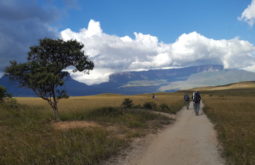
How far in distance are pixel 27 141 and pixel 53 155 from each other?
2.81 m

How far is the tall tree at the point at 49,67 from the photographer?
15805 mm

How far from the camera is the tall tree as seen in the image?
51.9 feet

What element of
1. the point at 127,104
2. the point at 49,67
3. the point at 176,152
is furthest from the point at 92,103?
the point at 176,152

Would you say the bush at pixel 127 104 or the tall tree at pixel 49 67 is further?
the bush at pixel 127 104

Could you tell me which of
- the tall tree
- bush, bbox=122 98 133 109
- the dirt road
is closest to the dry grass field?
bush, bbox=122 98 133 109

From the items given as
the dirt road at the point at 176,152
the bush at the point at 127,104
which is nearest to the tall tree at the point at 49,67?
the dirt road at the point at 176,152

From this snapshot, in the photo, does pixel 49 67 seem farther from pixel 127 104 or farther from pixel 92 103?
pixel 92 103

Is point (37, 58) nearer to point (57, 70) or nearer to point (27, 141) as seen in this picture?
point (57, 70)

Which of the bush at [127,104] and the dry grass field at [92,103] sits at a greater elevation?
the bush at [127,104]

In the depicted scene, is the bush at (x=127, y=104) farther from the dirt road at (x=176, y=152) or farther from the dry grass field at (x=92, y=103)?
the dirt road at (x=176, y=152)

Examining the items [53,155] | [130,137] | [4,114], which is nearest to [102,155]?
[53,155]

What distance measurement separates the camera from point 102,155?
305 inches

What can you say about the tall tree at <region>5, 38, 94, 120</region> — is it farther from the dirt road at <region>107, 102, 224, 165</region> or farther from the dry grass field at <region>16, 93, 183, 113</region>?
the dry grass field at <region>16, 93, 183, 113</region>

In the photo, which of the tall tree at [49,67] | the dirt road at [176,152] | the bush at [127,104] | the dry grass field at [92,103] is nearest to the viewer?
the dirt road at [176,152]
